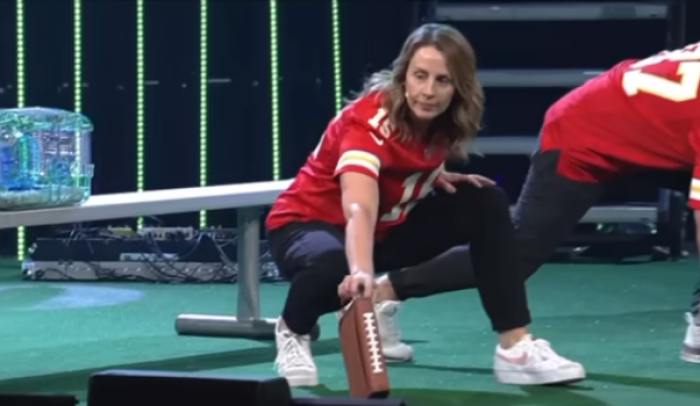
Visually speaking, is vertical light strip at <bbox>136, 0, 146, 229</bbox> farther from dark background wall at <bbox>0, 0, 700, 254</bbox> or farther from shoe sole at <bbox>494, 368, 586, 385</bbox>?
shoe sole at <bbox>494, 368, 586, 385</bbox>

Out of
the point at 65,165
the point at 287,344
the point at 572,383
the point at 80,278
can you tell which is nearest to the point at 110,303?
the point at 80,278

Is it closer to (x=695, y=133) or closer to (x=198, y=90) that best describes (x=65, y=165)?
(x=695, y=133)

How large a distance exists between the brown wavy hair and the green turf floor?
53cm

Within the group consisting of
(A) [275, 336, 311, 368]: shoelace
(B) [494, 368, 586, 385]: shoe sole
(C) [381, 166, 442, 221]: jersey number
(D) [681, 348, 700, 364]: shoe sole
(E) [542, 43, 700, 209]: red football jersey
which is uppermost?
(E) [542, 43, 700, 209]: red football jersey

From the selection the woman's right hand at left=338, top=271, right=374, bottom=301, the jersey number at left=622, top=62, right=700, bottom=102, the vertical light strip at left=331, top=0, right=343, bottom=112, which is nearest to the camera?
the woman's right hand at left=338, top=271, right=374, bottom=301

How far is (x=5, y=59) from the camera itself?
18.4 ft

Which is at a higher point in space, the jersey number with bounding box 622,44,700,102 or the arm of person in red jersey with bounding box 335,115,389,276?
the jersey number with bounding box 622,44,700,102

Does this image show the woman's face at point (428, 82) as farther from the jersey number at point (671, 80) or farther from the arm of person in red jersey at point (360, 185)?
the jersey number at point (671, 80)

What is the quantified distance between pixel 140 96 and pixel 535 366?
10.4 feet

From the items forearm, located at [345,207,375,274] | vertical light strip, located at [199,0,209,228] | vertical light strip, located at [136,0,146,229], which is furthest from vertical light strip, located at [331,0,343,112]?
forearm, located at [345,207,375,274]

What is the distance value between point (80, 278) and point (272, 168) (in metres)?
1.12

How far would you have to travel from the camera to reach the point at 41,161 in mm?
3051

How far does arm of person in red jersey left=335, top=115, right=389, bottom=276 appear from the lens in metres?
2.65

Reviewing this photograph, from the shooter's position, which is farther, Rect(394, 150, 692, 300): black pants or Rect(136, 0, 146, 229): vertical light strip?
Rect(136, 0, 146, 229): vertical light strip
